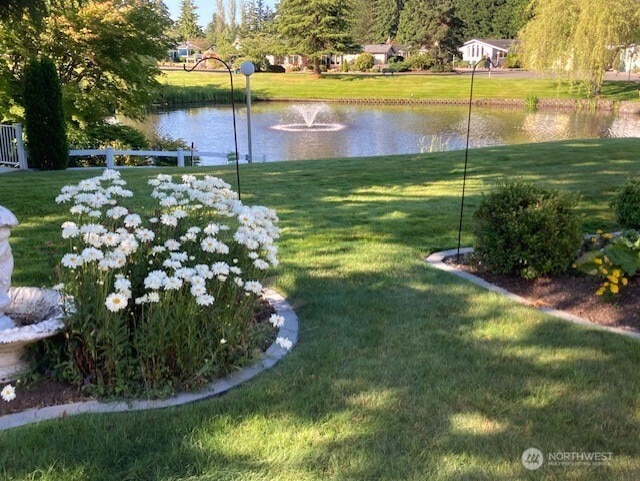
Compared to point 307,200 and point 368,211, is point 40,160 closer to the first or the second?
point 307,200

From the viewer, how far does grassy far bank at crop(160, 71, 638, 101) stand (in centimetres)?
3675

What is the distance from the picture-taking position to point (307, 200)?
7262 mm

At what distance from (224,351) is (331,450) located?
34.9 inches

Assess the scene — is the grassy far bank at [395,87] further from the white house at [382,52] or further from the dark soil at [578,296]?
the dark soil at [578,296]

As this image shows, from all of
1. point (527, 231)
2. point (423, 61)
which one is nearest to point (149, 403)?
point (527, 231)

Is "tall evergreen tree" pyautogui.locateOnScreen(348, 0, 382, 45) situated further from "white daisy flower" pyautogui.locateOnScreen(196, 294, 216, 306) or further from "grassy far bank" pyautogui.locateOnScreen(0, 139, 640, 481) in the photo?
"white daisy flower" pyautogui.locateOnScreen(196, 294, 216, 306)

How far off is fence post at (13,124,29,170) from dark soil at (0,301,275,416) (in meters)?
9.31

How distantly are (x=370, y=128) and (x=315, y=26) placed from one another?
2859 cm

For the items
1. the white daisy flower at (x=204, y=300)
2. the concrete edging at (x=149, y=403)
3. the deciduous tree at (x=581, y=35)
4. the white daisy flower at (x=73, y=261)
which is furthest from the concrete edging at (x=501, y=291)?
the deciduous tree at (x=581, y=35)

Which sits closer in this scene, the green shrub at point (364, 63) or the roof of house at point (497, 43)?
the green shrub at point (364, 63)

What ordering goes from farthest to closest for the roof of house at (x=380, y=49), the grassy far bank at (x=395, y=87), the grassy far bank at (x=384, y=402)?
1. the roof of house at (x=380, y=49)
2. the grassy far bank at (x=395, y=87)
3. the grassy far bank at (x=384, y=402)

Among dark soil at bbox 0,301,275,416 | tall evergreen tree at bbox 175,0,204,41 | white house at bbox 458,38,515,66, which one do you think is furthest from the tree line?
tall evergreen tree at bbox 175,0,204,41

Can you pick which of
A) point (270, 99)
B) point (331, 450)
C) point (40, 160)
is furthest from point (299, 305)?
point (270, 99)

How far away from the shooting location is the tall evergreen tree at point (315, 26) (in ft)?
159
